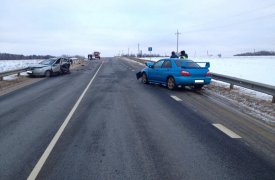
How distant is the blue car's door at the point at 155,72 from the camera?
54.7 feet

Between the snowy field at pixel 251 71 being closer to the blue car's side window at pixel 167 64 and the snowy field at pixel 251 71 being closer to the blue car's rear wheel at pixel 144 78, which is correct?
the blue car's side window at pixel 167 64

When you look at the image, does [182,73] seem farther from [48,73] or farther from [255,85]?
[48,73]

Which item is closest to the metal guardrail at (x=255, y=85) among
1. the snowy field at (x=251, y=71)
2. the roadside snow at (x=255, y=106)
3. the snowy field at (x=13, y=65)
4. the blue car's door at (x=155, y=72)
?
the roadside snow at (x=255, y=106)

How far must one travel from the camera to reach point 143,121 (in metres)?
8.08

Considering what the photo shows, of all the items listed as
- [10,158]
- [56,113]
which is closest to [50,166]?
[10,158]

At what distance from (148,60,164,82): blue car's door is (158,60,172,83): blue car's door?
0.26 m

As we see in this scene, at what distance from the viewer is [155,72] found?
16.9 m

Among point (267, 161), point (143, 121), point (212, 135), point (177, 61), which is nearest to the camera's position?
point (267, 161)

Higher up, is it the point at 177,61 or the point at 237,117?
the point at 177,61

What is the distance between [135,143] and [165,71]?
1008cm

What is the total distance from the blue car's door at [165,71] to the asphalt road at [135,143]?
5321 millimetres

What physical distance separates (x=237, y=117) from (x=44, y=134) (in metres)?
5.26

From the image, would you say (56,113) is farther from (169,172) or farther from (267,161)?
(267,161)

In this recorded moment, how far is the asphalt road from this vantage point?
4.66 metres
